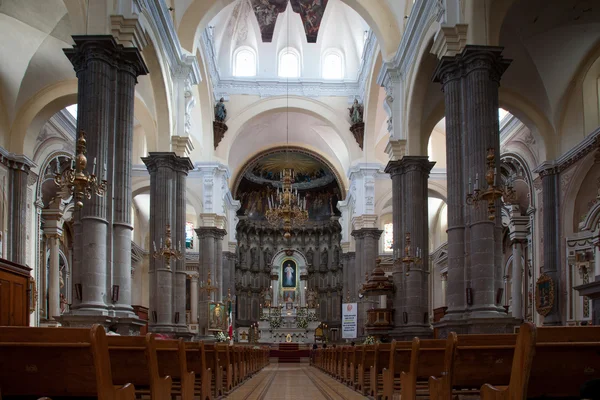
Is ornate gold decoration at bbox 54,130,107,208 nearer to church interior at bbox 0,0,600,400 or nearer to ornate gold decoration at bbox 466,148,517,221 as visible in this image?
church interior at bbox 0,0,600,400

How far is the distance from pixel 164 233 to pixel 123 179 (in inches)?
240

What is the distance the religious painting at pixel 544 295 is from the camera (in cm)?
2088

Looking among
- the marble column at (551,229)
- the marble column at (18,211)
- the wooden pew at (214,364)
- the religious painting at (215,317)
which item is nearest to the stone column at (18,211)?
the marble column at (18,211)

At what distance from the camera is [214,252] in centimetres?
3225

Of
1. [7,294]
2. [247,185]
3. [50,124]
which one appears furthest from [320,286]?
[7,294]

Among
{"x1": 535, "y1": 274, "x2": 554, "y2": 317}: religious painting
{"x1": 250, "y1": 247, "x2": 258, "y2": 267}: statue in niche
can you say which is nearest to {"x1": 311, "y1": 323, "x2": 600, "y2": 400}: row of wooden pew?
{"x1": 535, "y1": 274, "x2": 554, "y2": 317}: religious painting

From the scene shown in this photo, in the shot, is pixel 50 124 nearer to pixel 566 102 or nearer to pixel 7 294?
pixel 7 294

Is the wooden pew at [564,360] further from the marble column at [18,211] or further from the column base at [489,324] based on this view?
the marble column at [18,211]

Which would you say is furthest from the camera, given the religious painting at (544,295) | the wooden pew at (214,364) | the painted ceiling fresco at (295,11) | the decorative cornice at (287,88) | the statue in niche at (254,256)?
the statue in niche at (254,256)

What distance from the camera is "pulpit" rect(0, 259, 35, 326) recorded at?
10.9m

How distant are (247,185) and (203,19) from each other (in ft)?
79.6

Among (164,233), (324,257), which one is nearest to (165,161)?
(164,233)

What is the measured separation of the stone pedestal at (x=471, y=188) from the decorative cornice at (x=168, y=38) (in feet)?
23.6

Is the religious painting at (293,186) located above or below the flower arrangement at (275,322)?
above
